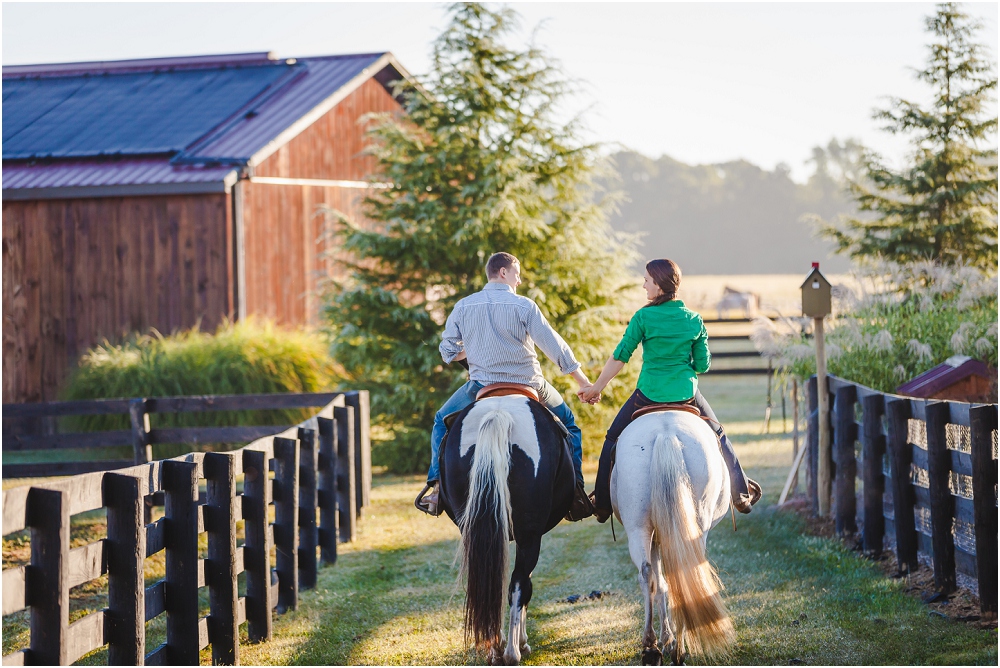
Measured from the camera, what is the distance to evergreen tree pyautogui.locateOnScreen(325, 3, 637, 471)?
44.3 feet

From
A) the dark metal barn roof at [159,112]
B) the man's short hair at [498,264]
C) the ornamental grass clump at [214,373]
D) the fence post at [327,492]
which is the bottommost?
the fence post at [327,492]

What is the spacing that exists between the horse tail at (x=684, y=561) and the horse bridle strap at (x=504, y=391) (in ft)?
3.12

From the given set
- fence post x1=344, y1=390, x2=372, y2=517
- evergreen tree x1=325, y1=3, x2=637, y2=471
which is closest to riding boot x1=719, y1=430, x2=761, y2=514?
fence post x1=344, y1=390, x2=372, y2=517

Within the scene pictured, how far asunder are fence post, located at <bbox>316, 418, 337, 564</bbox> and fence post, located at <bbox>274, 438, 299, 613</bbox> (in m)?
1.49

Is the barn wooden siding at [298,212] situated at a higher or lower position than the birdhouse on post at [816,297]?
higher

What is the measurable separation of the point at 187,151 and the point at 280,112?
1941 mm

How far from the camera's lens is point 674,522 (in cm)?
537

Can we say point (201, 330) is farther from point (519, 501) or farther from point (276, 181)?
point (519, 501)

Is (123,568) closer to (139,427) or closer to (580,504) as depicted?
(580,504)

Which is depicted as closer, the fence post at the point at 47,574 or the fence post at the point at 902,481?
the fence post at the point at 47,574

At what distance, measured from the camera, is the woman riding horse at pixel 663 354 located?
6012 millimetres

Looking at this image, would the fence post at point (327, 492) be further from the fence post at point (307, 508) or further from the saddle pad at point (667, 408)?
the saddle pad at point (667, 408)

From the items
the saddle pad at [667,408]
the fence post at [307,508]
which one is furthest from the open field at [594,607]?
the saddle pad at [667,408]

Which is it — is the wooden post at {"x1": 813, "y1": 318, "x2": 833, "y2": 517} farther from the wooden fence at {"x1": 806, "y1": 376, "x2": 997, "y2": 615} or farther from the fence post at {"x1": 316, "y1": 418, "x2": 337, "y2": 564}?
the fence post at {"x1": 316, "y1": 418, "x2": 337, "y2": 564}
